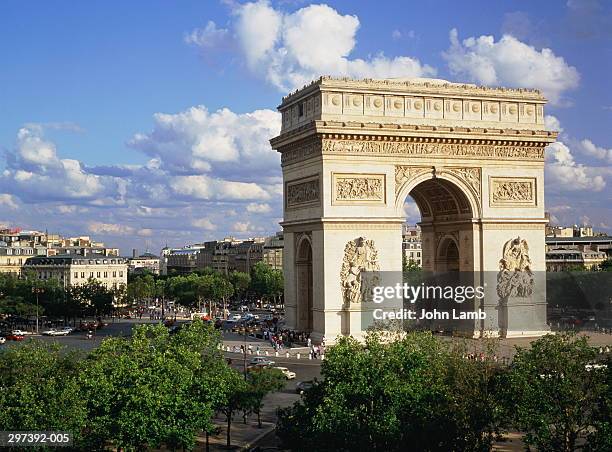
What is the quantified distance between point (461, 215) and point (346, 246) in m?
7.56

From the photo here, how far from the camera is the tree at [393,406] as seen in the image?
23406 mm

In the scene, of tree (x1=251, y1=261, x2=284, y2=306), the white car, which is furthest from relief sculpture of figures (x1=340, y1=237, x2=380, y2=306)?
tree (x1=251, y1=261, x2=284, y2=306)

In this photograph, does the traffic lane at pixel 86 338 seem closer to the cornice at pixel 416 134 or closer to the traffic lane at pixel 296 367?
the traffic lane at pixel 296 367

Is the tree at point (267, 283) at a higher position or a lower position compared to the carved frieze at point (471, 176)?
lower

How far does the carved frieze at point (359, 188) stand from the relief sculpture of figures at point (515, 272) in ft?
24.8

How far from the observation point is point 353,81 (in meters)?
45.0

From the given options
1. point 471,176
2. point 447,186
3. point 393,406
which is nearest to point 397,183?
point 447,186

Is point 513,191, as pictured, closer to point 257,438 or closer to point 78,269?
point 257,438

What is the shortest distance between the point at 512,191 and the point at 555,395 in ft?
86.4

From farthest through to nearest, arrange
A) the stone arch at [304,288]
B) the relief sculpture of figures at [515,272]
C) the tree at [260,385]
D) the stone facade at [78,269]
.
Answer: the stone facade at [78,269] → the stone arch at [304,288] → the relief sculpture of figures at [515,272] → the tree at [260,385]

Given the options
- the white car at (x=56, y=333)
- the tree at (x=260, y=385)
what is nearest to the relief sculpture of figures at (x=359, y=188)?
the tree at (x=260, y=385)

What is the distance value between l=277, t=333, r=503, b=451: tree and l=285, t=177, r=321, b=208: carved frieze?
1921cm

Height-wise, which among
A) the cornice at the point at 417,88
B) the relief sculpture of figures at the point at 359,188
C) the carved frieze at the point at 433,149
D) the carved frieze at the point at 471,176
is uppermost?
the cornice at the point at 417,88

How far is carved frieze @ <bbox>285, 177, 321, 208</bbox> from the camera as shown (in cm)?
4554
